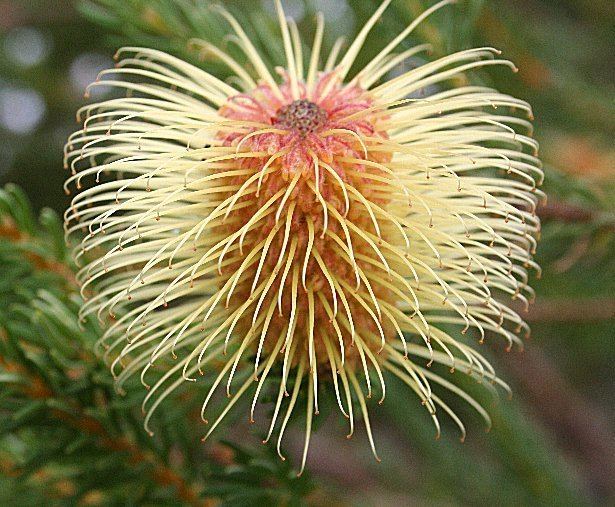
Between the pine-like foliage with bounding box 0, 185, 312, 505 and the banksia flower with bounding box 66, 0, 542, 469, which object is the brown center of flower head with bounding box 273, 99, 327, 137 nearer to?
the banksia flower with bounding box 66, 0, 542, 469

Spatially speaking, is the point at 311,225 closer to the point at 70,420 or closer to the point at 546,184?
the point at 70,420

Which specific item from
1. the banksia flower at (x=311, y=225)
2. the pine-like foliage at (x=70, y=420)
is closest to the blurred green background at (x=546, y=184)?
the pine-like foliage at (x=70, y=420)

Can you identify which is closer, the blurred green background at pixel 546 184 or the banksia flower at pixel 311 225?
the banksia flower at pixel 311 225

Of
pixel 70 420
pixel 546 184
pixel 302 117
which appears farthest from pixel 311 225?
pixel 546 184

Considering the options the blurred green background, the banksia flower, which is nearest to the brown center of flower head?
the banksia flower

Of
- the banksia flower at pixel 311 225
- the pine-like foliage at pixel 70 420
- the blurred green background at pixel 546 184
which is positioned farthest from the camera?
the blurred green background at pixel 546 184

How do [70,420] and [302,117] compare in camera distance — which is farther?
[70,420]

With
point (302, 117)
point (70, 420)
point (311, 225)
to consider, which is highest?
point (302, 117)

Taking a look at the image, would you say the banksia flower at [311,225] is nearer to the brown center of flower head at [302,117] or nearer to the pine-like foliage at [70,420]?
the brown center of flower head at [302,117]
